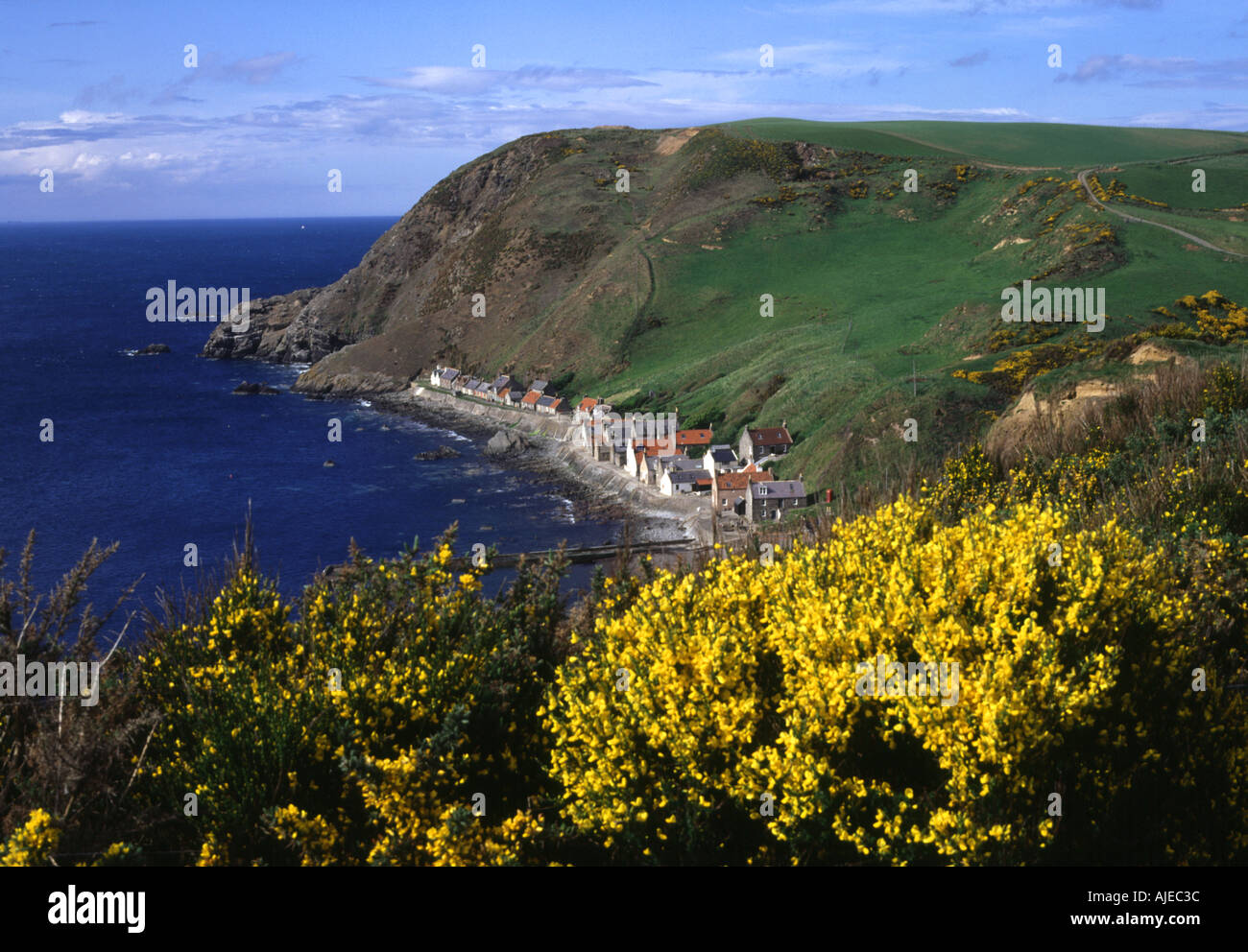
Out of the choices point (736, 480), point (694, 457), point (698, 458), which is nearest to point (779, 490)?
point (736, 480)

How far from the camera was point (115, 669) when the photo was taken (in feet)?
50.2

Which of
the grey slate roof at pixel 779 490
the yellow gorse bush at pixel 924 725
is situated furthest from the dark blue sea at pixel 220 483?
the yellow gorse bush at pixel 924 725

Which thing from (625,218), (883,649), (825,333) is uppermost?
(625,218)

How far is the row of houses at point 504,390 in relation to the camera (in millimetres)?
115375

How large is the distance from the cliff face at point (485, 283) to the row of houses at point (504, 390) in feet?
13.2

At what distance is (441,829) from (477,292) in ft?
485

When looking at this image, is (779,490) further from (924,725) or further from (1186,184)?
(1186,184)

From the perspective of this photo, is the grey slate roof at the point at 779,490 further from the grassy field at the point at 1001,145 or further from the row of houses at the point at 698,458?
the grassy field at the point at 1001,145

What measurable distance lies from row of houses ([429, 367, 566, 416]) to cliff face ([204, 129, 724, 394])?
4.02 meters

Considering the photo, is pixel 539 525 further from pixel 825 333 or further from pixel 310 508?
pixel 825 333

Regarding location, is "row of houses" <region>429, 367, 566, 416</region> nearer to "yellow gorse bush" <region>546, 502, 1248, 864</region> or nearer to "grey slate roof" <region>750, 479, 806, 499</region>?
"grey slate roof" <region>750, 479, 806, 499</region>

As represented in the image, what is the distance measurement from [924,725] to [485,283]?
150m
